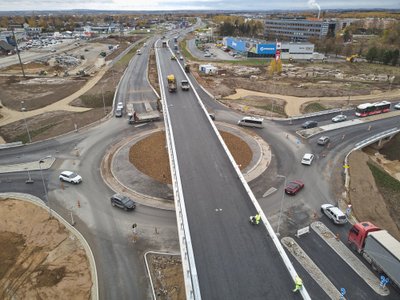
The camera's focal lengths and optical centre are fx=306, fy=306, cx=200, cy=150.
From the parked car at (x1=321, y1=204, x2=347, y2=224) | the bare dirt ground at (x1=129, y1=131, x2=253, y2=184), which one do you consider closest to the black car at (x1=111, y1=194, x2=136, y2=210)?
the bare dirt ground at (x1=129, y1=131, x2=253, y2=184)

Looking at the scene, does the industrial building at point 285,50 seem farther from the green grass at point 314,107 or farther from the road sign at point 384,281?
the road sign at point 384,281

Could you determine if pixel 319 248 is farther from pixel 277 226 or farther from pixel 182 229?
pixel 182 229

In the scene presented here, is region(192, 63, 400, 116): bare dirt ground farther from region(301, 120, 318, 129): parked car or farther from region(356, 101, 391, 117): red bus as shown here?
region(301, 120, 318, 129): parked car

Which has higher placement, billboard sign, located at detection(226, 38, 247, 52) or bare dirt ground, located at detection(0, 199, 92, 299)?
billboard sign, located at detection(226, 38, 247, 52)

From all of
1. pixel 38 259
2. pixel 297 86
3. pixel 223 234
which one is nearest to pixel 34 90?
pixel 38 259

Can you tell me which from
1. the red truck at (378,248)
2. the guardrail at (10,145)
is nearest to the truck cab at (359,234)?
the red truck at (378,248)

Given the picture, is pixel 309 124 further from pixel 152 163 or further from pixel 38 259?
pixel 38 259
